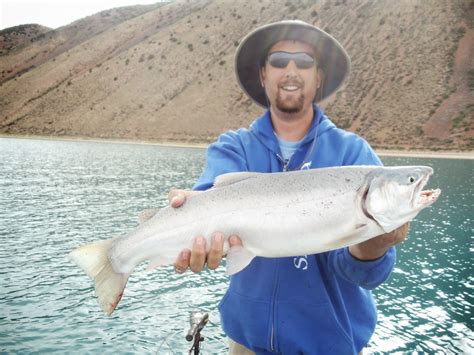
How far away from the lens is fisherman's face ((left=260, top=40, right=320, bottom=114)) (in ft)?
13.9

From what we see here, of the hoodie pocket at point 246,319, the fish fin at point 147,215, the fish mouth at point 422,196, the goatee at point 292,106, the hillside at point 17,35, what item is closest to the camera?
the fish mouth at point 422,196

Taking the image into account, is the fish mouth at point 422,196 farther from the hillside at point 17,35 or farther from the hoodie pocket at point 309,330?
the hillside at point 17,35

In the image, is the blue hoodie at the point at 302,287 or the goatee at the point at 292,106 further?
the goatee at the point at 292,106

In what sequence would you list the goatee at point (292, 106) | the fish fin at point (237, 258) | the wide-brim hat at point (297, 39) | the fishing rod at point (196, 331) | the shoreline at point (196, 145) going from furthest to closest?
the shoreline at point (196, 145) < the fishing rod at point (196, 331) < the wide-brim hat at point (297, 39) < the goatee at point (292, 106) < the fish fin at point (237, 258)

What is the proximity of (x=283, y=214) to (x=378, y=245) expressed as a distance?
0.79m

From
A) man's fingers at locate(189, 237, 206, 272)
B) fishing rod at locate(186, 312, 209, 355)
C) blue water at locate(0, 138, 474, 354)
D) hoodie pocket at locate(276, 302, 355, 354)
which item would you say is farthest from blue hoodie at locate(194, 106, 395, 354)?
blue water at locate(0, 138, 474, 354)

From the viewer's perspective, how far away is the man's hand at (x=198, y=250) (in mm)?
3639

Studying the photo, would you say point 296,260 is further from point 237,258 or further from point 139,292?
point 139,292

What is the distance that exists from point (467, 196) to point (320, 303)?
31.3m

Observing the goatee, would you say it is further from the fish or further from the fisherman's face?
the fish

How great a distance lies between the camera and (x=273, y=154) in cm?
410

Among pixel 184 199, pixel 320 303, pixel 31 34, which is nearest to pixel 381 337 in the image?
pixel 320 303

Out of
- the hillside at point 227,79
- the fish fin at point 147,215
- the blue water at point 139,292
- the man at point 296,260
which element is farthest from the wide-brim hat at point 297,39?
the hillside at point 227,79

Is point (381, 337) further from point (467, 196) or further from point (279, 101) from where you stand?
point (467, 196)
